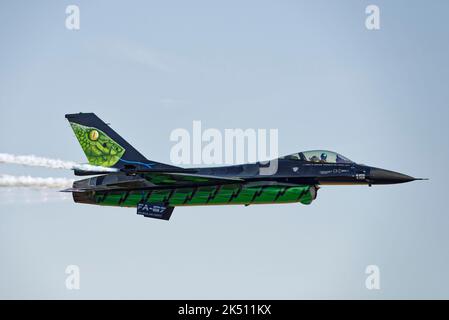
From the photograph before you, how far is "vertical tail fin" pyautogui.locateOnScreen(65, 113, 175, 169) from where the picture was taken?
4566 centimetres

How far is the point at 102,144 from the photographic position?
1805 inches

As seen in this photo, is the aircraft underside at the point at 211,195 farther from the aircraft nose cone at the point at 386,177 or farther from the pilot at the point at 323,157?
the aircraft nose cone at the point at 386,177

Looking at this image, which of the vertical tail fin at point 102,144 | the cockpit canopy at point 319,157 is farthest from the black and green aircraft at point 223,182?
the vertical tail fin at point 102,144

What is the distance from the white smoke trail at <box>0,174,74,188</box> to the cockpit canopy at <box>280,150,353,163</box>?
10.3 metres

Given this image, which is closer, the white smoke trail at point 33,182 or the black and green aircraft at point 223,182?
the black and green aircraft at point 223,182

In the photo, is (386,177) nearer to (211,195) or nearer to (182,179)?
(211,195)

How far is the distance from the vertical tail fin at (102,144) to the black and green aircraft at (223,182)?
16 centimetres

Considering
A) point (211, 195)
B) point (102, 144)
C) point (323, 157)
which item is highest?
point (102, 144)

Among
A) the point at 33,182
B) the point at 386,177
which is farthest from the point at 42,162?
the point at 386,177

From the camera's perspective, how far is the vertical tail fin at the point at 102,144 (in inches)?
1797

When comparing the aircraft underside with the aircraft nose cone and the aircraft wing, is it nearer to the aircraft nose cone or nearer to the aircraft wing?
the aircraft wing

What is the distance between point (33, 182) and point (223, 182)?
8.82 meters
